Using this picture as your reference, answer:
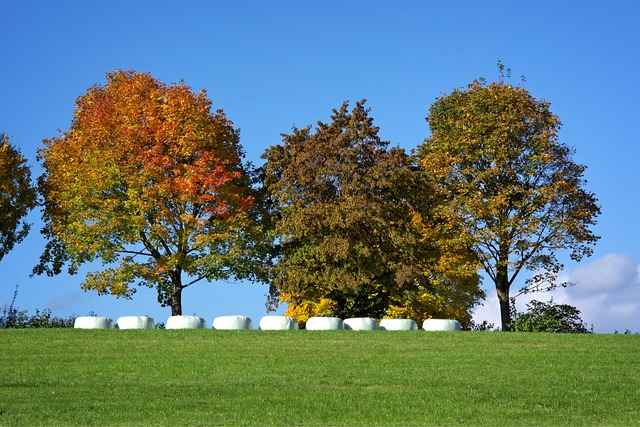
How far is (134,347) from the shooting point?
3150 centimetres

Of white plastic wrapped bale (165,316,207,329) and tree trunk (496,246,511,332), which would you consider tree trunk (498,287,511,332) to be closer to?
tree trunk (496,246,511,332)

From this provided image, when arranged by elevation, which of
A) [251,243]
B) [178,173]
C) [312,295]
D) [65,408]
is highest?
[178,173]

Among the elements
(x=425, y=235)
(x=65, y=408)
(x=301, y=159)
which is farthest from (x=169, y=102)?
(x=65, y=408)

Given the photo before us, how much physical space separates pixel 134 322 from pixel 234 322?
4.32 metres

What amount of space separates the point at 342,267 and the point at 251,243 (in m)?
5.37

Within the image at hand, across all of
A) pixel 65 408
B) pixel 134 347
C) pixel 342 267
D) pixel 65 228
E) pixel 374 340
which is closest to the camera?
pixel 65 408

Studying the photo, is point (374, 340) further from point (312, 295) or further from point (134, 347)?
point (312, 295)

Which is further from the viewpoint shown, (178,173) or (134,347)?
(178,173)

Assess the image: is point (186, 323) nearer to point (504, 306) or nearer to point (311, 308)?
point (311, 308)

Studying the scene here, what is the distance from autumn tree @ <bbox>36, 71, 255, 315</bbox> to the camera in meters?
46.5

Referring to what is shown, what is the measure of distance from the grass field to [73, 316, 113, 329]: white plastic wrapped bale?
2.07 meters

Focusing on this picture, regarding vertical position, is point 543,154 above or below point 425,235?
above

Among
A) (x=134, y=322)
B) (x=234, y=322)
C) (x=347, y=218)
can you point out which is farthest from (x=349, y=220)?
(x=134, y=322)

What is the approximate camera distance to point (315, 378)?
2484 cm
